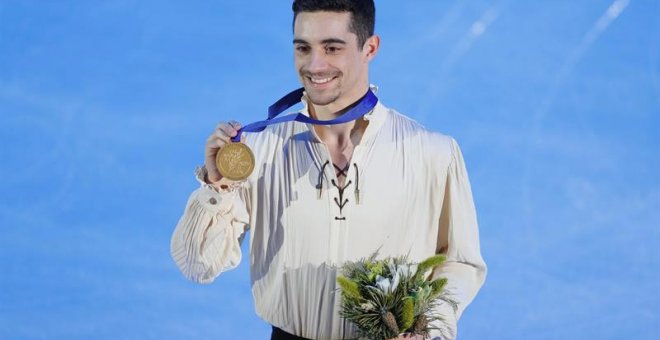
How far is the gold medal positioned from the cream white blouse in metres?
0.08

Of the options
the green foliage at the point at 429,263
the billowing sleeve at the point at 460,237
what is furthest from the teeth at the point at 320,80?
the green foliage at the point at 429,263

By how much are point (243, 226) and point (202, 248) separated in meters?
0.17

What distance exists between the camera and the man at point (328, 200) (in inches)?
142

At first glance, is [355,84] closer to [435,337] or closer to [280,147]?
[280,147]

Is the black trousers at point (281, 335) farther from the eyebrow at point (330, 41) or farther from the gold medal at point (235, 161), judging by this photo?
the eyebrow at point (330, 41)

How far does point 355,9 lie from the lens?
144 inches

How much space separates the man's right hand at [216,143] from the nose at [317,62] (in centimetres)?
27

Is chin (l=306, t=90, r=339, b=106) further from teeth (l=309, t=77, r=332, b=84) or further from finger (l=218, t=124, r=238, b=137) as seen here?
finger (l=218, t=124, r=238, b=137)

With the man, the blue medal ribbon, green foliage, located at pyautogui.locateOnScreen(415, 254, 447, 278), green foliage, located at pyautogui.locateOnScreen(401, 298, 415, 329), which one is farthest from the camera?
the blue medal ribbon

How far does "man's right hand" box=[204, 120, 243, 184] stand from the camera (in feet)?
11.5

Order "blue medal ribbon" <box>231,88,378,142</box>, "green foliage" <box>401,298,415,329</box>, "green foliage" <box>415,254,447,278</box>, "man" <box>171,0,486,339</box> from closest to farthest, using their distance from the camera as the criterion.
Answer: "green foliage" <box>401,298,415,329</box>
"green foliage" <box>415,254,447,278</box>
"man" <box>171,0,486,339</box>
"blue medal ribbon" <box>231,88,378,142</box>

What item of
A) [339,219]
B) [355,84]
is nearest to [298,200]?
[339,219]

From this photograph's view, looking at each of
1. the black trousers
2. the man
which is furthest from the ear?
Result: the black trousers

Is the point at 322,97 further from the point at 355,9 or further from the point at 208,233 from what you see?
the point at 208,233
